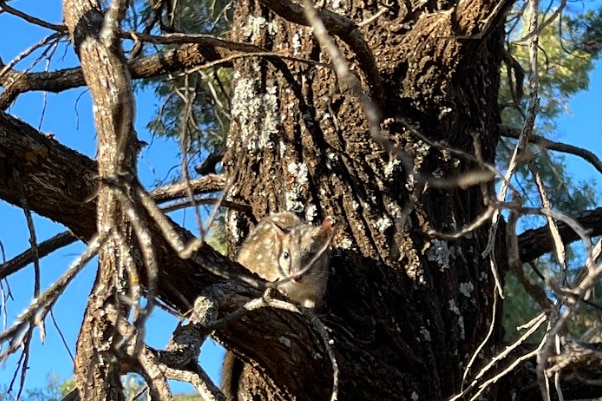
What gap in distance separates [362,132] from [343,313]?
0.63 metres

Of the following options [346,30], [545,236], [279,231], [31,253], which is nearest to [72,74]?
[31,253]

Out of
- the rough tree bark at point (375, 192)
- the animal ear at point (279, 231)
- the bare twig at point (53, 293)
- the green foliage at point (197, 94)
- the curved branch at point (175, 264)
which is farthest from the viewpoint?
the green foliage at point (197, 94)

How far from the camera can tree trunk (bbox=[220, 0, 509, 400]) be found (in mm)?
3352

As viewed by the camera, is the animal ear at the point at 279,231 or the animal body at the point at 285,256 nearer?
the animal body at the point at 285,256

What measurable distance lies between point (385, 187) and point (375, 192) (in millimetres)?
39

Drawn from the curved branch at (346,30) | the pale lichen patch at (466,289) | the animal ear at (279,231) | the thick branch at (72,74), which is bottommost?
the pale lichen patch at (466,289)

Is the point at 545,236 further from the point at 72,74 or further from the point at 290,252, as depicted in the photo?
the point at 72,74

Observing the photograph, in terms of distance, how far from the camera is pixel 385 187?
3.52m

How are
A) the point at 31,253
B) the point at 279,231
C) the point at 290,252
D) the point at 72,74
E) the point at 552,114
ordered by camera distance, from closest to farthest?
the point at 31,253, the point at 72,74, the point at 279,231, the point at 290,252, the point at 552,114

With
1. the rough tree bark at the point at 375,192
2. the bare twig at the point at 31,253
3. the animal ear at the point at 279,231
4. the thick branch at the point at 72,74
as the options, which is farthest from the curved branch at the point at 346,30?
the bare twig at the point at 31,253

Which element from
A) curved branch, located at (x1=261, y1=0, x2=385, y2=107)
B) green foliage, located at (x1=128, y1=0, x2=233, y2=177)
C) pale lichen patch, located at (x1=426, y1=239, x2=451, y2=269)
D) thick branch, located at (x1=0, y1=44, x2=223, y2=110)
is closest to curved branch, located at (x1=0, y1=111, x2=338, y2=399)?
pale lichen patch, located at (x1=426, y1=239, x2=451, y2=269)

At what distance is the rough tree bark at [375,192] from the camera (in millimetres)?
3209

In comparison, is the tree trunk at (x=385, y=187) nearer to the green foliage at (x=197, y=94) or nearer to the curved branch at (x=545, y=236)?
the curved branch at (x=545, y=236)

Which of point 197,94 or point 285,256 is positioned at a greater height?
point 197,94
